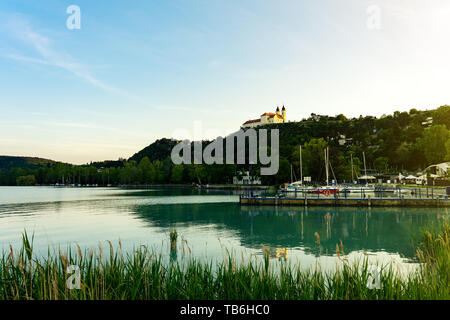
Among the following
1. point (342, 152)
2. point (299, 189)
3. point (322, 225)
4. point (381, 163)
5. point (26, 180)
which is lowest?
point (322, 225)

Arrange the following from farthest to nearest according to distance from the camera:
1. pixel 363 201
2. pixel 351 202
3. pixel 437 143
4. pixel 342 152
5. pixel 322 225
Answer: pixel 342 152 → pixel 437 143 → pixel 351 202 → pixel 363 201 → pixel 322 225

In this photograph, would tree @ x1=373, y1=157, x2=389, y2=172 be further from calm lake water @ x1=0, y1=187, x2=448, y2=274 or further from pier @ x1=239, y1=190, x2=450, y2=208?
calm lake water @ x1=0, y1=187, x2=448, y2=274

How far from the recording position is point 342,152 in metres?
99.4

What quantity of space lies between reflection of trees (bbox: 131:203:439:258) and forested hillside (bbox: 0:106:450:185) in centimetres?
4660

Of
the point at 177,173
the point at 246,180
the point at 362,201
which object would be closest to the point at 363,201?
the point at 362,201

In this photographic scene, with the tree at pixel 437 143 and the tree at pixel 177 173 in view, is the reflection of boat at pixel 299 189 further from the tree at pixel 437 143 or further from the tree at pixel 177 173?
the tree at pixel 177 173

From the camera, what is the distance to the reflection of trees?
22078 millimetres

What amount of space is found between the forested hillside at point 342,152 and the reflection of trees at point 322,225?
46597mm

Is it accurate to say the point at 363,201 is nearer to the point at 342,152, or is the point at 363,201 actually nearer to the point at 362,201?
the point at 362,201

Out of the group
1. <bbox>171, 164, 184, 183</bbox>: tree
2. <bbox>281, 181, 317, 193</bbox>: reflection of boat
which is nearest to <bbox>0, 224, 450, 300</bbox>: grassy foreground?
<bbox>281, 181, 317, 193</bbox>: reflection of boat

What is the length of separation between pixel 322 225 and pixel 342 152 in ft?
246

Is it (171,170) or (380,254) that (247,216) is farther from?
(171,170)
